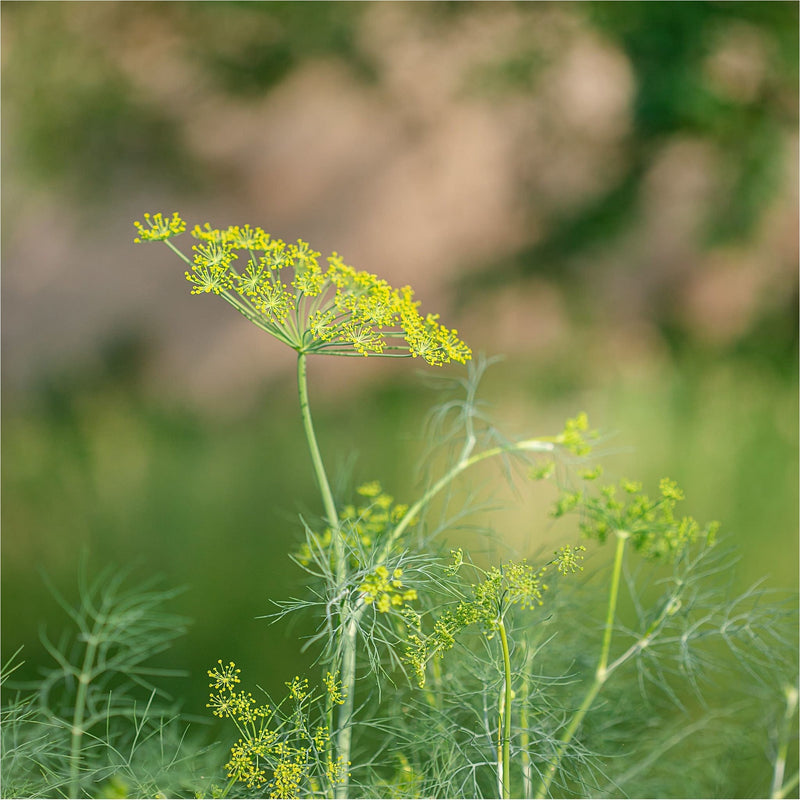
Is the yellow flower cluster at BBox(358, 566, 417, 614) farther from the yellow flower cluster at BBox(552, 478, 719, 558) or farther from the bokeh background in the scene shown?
the bokeh background

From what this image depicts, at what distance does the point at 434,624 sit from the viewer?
0.39 m

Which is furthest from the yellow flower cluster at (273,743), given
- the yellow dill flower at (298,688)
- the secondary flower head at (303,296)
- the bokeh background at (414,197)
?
the bokeh background at (414,197)

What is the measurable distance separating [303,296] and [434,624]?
17cm

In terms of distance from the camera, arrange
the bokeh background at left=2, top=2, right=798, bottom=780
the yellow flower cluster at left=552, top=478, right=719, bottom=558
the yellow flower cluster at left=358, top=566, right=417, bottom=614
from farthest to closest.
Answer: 1. the bokeh background at left=2, top=2, right=798, bottom=780
2. the yellow flower cluster at left=552, top=478, right=719, bottom=558
3. the yellow flower cluster at left=358, top=566, right=417, bottom=614

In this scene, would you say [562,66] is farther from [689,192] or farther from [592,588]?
[592,588]

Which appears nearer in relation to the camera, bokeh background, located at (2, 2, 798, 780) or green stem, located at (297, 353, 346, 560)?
green stem, located at (297, 353, 346, 560)

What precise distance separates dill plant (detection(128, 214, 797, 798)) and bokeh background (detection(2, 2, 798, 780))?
3.08 feet

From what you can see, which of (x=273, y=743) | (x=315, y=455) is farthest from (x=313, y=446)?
(x=273, y=743)

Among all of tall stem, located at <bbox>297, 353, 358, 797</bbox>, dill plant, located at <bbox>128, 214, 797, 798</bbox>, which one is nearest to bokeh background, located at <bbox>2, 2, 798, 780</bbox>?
dill plant, located at <bbox>128, 214, 797, 798</bbox>

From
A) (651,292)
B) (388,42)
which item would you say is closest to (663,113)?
(651,292)

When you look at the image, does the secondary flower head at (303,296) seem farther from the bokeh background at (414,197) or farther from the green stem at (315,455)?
the bokeh background at (414,197)

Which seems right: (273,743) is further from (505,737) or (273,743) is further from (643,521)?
(643,521)

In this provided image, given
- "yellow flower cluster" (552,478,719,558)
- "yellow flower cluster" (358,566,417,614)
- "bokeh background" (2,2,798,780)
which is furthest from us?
"bokeh background" (2,2,798,780)

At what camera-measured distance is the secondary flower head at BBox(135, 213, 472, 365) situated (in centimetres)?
31
